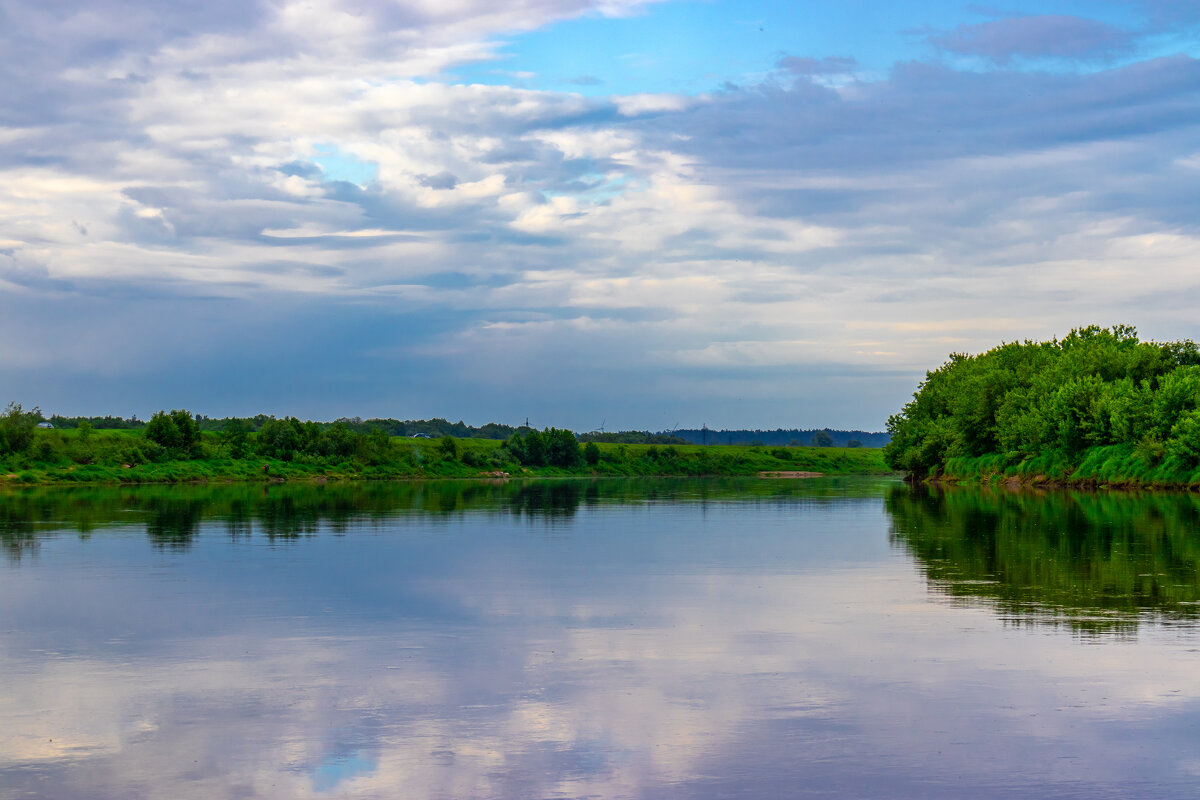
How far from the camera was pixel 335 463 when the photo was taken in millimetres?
114125

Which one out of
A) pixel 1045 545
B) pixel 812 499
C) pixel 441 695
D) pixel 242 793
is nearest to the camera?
pixel 242 793

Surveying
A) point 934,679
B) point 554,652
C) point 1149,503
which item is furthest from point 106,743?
point 1149,503

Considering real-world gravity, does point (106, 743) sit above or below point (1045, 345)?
below

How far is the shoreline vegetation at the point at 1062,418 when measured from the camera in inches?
2621

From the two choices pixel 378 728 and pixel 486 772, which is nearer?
pixel 486 772

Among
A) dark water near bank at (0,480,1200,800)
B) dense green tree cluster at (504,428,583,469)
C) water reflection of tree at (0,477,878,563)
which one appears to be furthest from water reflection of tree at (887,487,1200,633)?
dense green tree cluster at (504,428,583,469)

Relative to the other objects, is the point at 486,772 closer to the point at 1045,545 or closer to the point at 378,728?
the point at 378,728

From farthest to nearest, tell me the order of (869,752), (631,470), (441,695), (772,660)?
1. (631,470)
2. (772,660)
3. (441,695)
4. (869,752)

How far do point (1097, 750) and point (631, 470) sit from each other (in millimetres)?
157596

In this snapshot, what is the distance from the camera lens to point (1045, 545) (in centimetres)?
2836

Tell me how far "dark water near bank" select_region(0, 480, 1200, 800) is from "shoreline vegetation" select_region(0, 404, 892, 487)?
215 ft

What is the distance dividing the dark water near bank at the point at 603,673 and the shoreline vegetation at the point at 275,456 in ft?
215

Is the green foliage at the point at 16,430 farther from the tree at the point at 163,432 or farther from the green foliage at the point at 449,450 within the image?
the green foliage at the point at 449,450

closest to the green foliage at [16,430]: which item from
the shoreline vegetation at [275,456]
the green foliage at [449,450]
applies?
the shoreline vegetation at [275,456]
